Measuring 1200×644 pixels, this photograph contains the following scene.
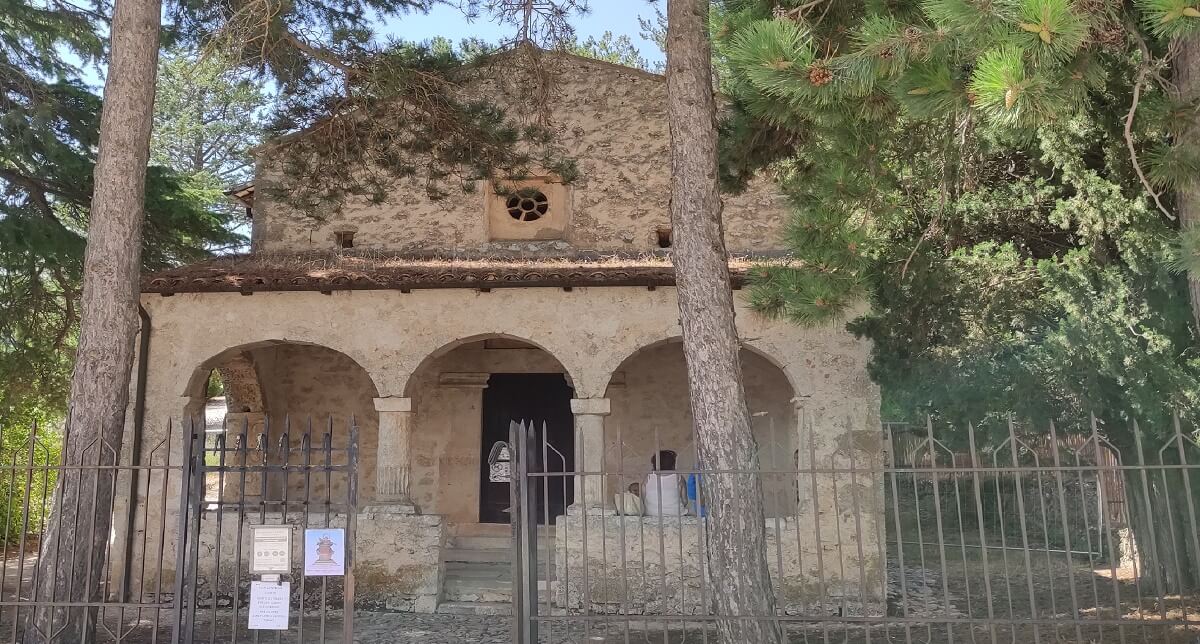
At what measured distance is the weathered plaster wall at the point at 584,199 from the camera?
1159cm

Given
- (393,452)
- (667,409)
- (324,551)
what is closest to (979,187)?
(667,409)

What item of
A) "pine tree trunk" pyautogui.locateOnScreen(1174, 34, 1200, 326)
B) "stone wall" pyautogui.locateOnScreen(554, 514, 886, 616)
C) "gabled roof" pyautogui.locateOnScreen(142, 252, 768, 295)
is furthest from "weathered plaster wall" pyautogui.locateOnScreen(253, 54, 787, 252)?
"pine tree trunk" pyautogui.locateOnScreen(1174, 34, 1200, 326)

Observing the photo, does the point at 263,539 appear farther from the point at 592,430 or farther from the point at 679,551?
the point at 592,430

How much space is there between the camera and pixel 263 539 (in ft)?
16.1

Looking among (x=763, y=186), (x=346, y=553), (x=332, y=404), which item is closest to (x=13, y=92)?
(x=332, y=404)

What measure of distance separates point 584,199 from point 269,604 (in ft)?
25.1

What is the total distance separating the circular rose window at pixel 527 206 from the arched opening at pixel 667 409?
230 cm

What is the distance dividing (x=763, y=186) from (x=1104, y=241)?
4.54 meters

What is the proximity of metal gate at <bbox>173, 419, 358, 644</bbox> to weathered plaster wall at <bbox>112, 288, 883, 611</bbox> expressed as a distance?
699 mm

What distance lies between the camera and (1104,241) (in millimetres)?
7633

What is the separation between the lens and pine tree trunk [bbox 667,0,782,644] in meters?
5.41

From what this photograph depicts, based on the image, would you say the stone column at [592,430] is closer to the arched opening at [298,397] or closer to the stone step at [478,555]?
the stone step at [478,555]

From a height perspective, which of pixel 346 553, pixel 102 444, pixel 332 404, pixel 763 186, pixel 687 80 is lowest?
pixel 346 553

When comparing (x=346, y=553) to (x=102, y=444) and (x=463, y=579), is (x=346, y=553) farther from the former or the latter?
(x=463, y=579)
